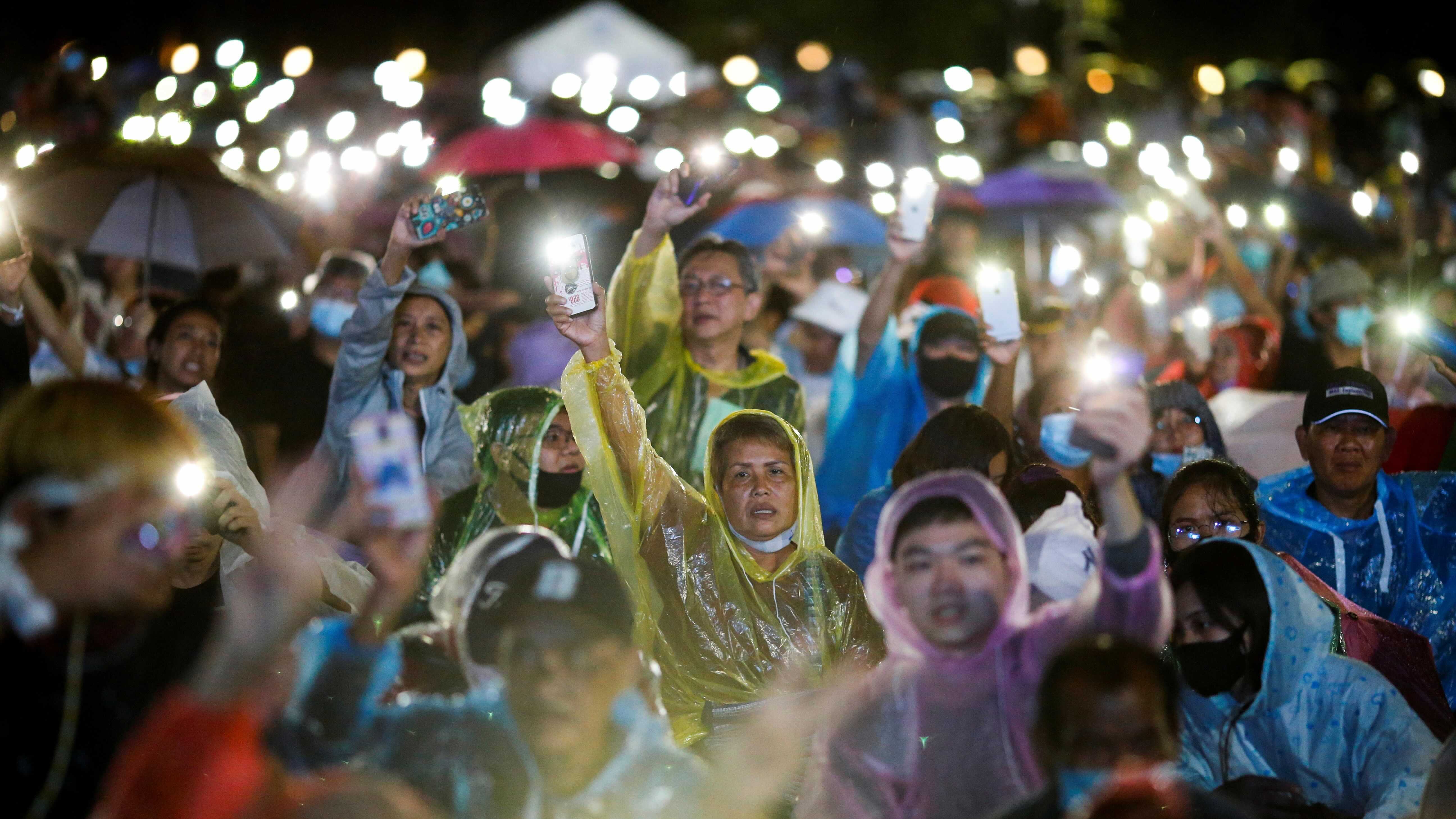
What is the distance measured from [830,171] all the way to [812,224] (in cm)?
43

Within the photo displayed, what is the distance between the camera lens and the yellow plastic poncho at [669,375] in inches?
192

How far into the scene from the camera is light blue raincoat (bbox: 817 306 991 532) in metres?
5.29

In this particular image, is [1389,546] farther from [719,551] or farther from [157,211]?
[157,211]

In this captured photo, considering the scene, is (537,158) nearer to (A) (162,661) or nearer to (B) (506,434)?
(B) (506,434)

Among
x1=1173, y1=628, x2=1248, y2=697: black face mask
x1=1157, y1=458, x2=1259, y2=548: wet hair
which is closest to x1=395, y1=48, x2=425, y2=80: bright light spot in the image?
x1=1157, y1=458, x2=1259, y2=548: wet hair

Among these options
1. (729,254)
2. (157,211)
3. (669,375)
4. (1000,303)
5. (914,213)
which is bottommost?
(669,375)

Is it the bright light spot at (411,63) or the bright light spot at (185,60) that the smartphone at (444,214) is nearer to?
the bright light spot at (185,60)

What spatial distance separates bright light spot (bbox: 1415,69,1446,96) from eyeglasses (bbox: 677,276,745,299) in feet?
12.9

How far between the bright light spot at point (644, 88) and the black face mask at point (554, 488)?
7.97 ft

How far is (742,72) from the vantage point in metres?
9.06

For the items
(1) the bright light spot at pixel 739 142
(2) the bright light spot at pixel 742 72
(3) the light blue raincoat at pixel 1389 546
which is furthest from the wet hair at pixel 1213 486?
(2) the bright light spot at pixel 742 72

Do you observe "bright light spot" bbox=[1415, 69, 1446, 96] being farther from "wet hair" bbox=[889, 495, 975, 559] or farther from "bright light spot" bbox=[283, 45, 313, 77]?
"wet hair" bbox=[889, 495, 975, 559]

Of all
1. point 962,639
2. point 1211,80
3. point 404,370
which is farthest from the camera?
point 1211,80

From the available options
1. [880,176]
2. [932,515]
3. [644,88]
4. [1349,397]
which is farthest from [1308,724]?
[644,88]
